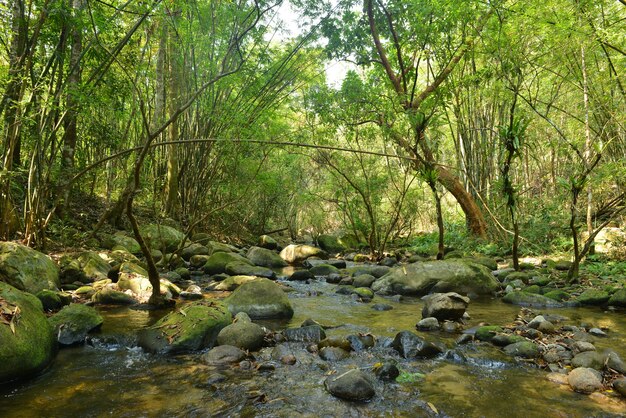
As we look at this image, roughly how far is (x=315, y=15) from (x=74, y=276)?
6.27 metres

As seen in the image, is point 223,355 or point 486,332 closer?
point 223,355

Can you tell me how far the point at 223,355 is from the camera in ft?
10.8

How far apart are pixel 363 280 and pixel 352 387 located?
4343 millimetres

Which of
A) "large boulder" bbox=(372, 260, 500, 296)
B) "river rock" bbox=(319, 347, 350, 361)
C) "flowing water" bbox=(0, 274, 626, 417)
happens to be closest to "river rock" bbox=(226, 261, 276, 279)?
"large boulder" bbox=(372, 260, 500, 296)

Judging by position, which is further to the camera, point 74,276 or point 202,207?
point 202,207

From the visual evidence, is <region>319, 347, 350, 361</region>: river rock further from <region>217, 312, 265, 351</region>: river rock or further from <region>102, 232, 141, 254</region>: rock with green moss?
<region>102, 232, 141, 254</region>: rock with green moss

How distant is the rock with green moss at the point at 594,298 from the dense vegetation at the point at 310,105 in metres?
0.78

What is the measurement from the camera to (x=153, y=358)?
3.36 meters

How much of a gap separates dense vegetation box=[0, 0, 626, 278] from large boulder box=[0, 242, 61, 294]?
0.91 metres

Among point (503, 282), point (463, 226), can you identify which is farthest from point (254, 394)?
point (463, 226)

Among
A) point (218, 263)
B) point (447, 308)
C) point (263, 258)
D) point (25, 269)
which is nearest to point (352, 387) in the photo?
point (447, 308)

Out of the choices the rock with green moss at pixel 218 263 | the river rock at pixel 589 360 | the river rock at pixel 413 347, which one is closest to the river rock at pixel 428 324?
the river rock at pixel 413 347

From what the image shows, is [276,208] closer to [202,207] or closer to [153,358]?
[202,207]

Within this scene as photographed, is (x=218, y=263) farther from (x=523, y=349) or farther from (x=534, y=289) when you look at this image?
(x=523, y=349)
